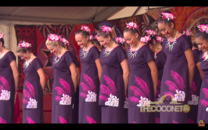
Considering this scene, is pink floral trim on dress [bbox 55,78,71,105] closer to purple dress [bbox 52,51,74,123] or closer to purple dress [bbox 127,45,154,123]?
purple dress [bbox 52,51,74,123]

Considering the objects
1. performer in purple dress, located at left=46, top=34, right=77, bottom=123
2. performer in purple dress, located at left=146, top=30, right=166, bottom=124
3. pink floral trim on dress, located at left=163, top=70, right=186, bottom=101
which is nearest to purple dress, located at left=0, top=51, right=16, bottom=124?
performer in purple dress, located at left=46, top=34, right=77, bottom=123

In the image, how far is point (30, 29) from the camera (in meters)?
7.68

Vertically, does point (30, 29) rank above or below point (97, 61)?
above

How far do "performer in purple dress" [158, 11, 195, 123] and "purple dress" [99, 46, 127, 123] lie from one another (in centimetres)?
65

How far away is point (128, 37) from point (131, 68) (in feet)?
1.28

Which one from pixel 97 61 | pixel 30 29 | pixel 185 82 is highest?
pixel 30 29

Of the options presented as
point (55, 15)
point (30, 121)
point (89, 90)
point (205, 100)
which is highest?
point (55, 15)

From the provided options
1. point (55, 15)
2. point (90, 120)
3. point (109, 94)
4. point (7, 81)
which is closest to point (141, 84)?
point (109, 94)

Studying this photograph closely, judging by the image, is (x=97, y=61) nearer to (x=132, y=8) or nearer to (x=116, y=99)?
(x=116, y=99)

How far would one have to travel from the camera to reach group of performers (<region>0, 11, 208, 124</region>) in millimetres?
3779

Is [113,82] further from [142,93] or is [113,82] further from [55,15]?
[55,15]

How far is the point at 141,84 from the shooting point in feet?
13.2

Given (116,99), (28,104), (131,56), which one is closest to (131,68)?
(131,56)

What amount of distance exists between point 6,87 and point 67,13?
111 inches
